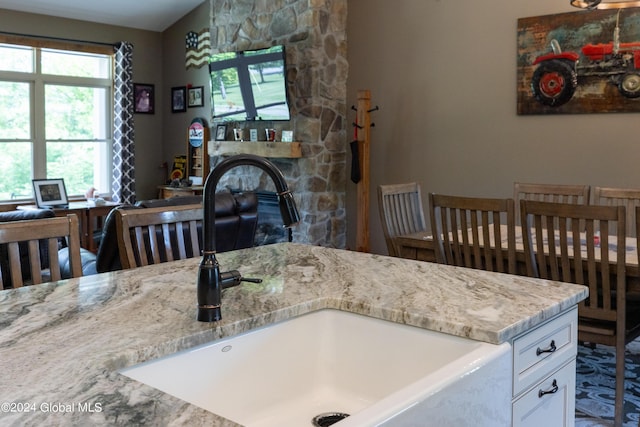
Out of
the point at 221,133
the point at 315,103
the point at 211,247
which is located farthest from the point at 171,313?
the point at 221,133

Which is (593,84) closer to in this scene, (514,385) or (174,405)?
(514,385)

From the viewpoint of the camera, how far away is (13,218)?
148 inches

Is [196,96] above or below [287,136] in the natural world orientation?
above

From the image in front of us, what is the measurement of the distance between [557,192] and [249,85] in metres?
3.62

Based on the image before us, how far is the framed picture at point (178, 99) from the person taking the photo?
8.24 metres

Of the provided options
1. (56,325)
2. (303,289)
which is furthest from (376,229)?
(56,325)

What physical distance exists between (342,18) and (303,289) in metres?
5.14

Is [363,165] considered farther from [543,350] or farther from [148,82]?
[543,350]

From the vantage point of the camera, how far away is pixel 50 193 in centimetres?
713

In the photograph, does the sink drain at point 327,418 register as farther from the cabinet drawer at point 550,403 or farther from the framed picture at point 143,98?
the framed picture at point 143,98

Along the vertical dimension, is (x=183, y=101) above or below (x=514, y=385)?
above

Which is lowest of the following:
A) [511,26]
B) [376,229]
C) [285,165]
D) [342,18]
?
[376,229]

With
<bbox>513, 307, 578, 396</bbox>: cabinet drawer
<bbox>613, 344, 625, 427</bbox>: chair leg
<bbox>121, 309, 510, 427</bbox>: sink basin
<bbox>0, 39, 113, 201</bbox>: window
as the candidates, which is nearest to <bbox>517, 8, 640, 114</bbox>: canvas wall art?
<bbox>613, 344, 625, 427</bbox>: chair leg

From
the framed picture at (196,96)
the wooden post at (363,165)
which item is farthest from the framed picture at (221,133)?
the wooden post at (363,165)
